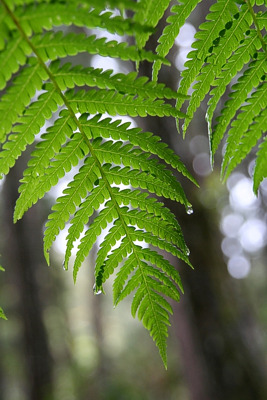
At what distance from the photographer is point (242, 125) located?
1.17 metres

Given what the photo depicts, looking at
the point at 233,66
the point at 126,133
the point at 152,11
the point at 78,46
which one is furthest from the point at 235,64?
the point at 78,46

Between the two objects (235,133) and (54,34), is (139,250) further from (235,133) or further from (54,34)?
(54,34)

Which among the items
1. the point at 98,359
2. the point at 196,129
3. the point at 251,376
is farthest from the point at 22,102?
the point at 98,359

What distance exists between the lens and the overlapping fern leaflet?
114 centimetres

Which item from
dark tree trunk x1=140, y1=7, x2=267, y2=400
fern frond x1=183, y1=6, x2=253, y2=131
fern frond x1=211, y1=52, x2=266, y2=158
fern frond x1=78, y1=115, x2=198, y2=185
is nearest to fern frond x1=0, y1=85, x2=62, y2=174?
fern frond x1=78, y1=115, x2=198, y2=185

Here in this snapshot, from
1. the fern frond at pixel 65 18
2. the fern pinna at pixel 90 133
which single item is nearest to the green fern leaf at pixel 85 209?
the fern pinna at pixel 90 133

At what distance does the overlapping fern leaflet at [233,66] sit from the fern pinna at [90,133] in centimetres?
19

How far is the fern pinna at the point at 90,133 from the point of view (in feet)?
2.81

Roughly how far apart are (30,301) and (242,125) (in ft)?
27.9

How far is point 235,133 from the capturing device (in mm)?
1171

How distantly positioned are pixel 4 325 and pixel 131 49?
2058 centimetres

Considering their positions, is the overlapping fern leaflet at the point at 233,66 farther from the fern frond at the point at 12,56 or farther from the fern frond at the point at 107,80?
the fern frond at the point at 12,56

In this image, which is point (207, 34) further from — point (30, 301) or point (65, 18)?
point (30, 301)

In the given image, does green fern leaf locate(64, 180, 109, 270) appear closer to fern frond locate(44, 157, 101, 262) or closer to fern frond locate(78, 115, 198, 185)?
fern frond locate(44, 157, 101, 262)
